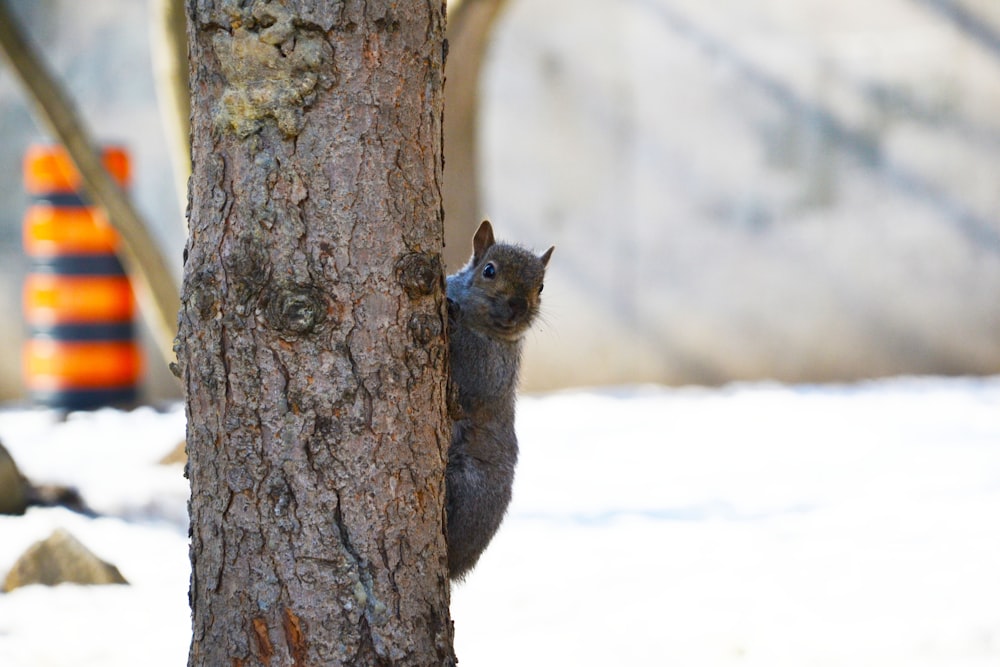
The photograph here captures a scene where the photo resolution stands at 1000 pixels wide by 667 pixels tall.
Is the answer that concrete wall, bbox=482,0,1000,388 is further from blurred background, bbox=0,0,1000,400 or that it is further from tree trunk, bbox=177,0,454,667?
tree trunk, bbox=177,0,454,667

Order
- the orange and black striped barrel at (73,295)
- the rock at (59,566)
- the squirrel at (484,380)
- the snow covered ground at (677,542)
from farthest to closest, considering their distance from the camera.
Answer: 1. the orange and black striped barrel at (73,295)
2. the rock at (59,566)
3. the snow covered ground at (677,542)
4. the squirrel at (484,380)

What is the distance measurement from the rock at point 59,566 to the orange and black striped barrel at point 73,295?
11.1 feet

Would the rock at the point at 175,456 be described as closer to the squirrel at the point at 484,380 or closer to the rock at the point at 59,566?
the rock at the point at 59,566

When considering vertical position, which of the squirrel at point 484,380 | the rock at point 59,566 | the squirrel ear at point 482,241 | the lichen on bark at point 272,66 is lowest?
the rock at point 59,566

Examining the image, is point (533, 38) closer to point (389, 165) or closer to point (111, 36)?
point (111, 36)

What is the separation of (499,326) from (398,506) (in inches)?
34.5

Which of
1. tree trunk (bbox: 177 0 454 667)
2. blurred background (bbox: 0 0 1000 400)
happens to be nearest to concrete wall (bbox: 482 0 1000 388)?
blurred background (bbox: 0 0 1000 400)

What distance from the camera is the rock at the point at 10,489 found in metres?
4.34

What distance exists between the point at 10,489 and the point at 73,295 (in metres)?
2.44

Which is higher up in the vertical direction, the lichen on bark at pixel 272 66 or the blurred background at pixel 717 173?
the blurred background at pixel 717 173

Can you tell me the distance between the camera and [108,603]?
3.28m

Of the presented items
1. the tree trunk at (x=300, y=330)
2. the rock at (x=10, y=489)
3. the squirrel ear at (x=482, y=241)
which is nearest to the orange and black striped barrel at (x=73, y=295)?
the rock at (x=10, y=489)

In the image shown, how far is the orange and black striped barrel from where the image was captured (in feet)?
21.6

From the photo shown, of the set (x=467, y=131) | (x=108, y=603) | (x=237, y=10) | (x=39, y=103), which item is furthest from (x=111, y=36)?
(x=237, y=10)
